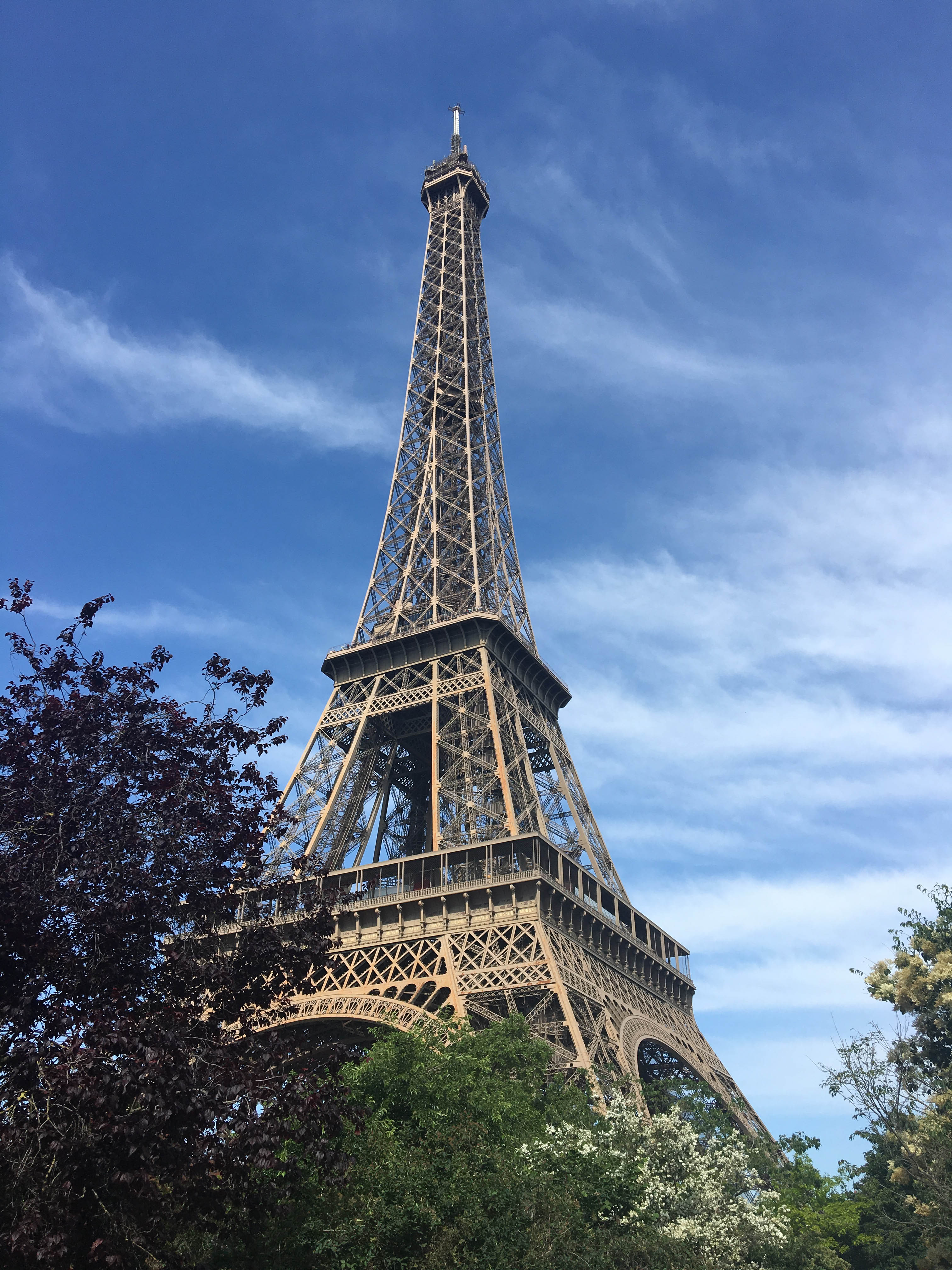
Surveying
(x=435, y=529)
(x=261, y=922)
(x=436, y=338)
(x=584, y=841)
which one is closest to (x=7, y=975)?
(x=261, y=922)

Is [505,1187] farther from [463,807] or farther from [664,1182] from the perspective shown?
[463,807]

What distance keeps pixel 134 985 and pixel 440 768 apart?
3067 centimetres

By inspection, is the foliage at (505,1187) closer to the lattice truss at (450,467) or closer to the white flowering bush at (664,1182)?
the white flowering bush at (664,1182)

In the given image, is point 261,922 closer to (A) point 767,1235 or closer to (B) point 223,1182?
(B) point 223,1182

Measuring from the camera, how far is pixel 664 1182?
21547 mm

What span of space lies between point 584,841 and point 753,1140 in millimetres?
12429

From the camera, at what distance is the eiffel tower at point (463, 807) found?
33.6 meters

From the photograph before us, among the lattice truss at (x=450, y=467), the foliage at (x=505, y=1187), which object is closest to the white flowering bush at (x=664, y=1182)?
the foliage at (x=505, y=1187)

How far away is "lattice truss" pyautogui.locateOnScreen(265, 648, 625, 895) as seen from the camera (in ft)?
131

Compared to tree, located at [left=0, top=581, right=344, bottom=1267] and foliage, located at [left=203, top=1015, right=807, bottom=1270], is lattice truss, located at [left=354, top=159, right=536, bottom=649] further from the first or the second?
tree, located at [left=0, top=581, right=344, bottom=1267]

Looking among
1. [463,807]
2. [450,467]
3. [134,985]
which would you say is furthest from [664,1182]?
[450,467]

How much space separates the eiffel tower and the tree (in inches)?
109

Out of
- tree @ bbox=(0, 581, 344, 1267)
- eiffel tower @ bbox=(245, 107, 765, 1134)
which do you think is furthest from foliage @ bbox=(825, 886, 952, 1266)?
tree @ bbox=(0, 581, 344, 1267)

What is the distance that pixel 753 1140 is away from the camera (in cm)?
3488
